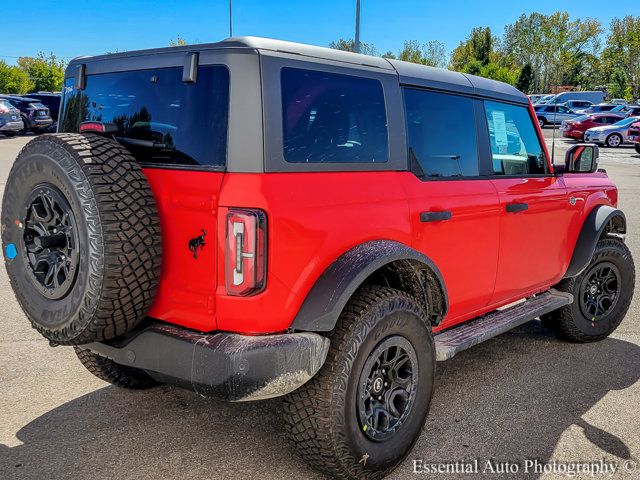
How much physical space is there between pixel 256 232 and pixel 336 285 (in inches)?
17.3

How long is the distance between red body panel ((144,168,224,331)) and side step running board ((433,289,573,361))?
4.40ft

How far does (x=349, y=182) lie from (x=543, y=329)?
3.13 meters

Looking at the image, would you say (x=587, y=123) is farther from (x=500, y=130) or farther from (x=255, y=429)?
(x=255, y=429)

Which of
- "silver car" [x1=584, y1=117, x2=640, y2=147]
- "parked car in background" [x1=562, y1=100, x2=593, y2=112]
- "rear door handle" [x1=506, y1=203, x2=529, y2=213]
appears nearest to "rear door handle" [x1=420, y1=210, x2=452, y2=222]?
"rear door handle" [x1=506, y1=203, x2=529, y2=213]

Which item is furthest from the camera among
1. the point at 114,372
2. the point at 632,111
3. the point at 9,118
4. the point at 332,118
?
the point at 632,111

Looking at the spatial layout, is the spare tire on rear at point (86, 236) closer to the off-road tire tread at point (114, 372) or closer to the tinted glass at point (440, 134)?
the off-road tire tread at point (114, 372)

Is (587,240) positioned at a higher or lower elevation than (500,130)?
lower

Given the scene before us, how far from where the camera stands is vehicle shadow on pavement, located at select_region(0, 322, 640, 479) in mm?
3043

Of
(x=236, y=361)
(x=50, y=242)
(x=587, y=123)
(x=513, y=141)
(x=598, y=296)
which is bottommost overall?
(x=598, y=296)

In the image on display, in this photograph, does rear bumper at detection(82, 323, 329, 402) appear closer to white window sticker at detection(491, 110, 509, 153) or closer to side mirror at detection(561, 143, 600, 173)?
white window sticker at detection(491, 110, 509, 153)

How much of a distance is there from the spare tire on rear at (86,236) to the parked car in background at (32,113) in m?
25.9

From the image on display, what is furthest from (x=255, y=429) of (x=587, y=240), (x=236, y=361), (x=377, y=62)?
(x=587, y=240)

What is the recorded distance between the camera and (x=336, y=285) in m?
2.68

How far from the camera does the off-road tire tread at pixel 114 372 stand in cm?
368
